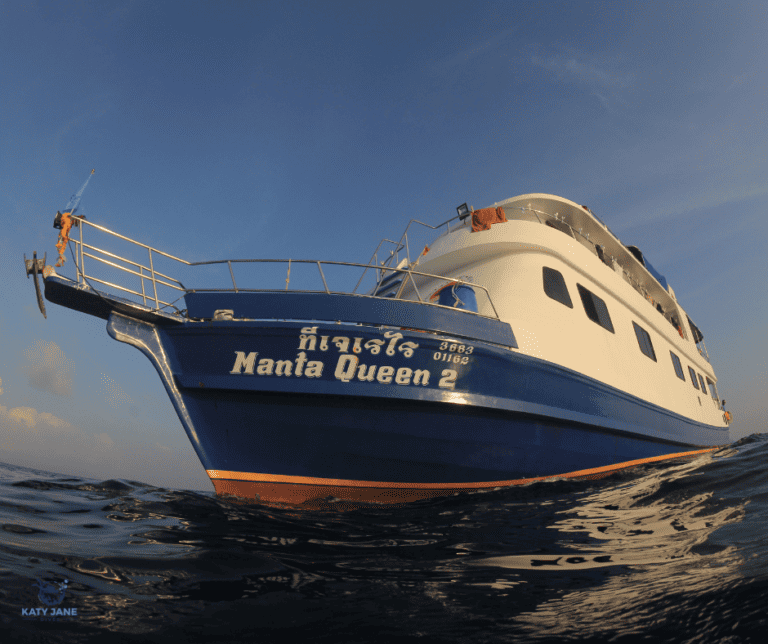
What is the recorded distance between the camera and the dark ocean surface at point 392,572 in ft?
5.92

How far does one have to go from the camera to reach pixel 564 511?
415cm

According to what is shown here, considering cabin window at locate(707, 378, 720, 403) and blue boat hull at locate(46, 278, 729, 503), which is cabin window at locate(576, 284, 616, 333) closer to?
blue boat hull at locate(46, 278, 729, 503)

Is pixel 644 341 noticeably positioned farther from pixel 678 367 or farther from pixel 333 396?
pixel 333 396

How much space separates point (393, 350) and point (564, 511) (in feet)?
7.82

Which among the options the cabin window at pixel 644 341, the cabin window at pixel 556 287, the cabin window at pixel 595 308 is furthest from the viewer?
the cabin window at pixel 644 341

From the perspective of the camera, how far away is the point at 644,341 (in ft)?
29.1

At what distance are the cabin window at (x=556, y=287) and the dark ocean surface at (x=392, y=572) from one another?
10.6 feet

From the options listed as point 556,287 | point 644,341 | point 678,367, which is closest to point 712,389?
point 678,367

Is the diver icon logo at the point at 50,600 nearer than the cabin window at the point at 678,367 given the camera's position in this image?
Yes

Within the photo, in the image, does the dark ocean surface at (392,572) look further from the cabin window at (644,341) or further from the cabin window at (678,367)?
the cabin window at (678,367)

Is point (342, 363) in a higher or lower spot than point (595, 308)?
lower

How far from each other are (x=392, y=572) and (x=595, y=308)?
20.6 feet

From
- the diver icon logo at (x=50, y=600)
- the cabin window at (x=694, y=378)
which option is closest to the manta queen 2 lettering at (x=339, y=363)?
the diver icon logo at (x=50, y=600)

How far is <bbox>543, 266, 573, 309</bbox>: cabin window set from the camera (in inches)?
264
